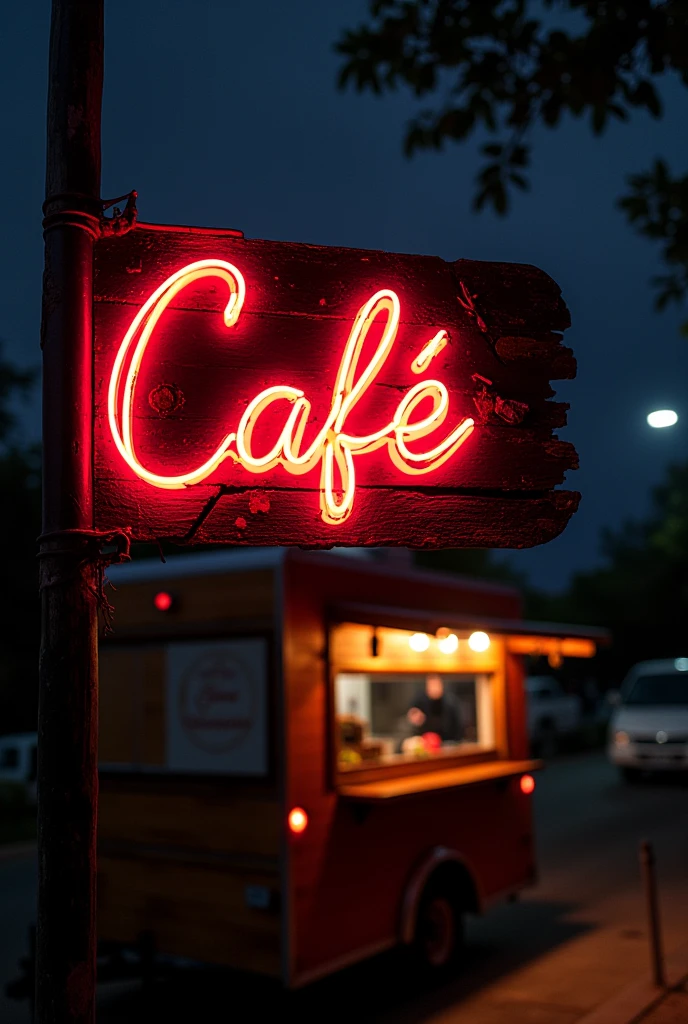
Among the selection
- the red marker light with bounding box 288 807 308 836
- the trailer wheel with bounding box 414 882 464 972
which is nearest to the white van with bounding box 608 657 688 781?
the trailer wheel with bounding box 414 882 464 972

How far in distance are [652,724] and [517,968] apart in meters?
11.7

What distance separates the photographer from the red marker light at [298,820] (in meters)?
6.16

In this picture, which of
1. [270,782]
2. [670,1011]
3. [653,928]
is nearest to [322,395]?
[270,782]

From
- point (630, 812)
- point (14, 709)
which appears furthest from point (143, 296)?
point (14, 709)

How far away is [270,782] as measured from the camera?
6227 millimetres

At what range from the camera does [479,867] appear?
7.98 metres

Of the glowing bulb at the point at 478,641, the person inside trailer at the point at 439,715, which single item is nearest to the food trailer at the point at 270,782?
the glowing bulb at the point at 478,641

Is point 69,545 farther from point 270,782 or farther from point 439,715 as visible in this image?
point 439,715

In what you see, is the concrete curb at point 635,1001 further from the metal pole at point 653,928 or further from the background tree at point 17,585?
the background tree at point 17,585

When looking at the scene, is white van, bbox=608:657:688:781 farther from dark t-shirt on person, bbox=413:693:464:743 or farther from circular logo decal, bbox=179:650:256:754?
circular logo decal, bbox=179:650:256:754

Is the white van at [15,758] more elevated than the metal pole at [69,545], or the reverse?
the metal pole at [69,545]

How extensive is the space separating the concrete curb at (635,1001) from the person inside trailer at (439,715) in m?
2.71

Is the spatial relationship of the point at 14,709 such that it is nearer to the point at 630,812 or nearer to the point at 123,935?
the point at 630,812

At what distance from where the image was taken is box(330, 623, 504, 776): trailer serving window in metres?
7.46
